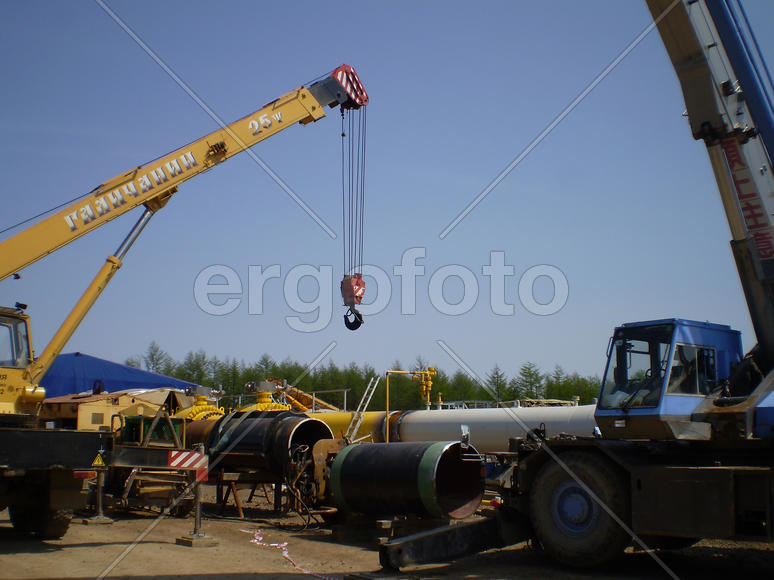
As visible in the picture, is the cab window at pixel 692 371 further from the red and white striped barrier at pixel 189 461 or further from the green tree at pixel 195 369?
the green tree at pixel 195 369

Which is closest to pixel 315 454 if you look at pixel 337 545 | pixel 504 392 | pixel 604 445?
pixel 337 545

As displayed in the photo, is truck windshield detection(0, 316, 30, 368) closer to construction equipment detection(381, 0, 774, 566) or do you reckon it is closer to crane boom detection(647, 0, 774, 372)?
construction equipment detection(381, 0, 774, 566)

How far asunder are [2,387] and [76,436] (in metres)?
2.15

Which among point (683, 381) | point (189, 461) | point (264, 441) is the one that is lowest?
point (189, 461)

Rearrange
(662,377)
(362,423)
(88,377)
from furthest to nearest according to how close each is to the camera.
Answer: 1. (88,377)
2. (362,423)
3. (662,377)

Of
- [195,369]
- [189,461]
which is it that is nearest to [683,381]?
[189,461]

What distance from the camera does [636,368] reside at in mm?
9539

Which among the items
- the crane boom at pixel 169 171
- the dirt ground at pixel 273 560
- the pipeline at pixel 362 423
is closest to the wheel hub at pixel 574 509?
the dirt ground at pixel 273 560

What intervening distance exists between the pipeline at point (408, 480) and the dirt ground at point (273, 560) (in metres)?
0.71

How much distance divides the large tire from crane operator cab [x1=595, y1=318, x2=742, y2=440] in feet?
1.76

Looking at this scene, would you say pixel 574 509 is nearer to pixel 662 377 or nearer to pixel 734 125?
pixel 662 377

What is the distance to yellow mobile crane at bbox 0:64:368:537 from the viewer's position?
32.6ft

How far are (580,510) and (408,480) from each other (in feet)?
9.21

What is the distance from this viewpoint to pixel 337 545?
37.5 feet
